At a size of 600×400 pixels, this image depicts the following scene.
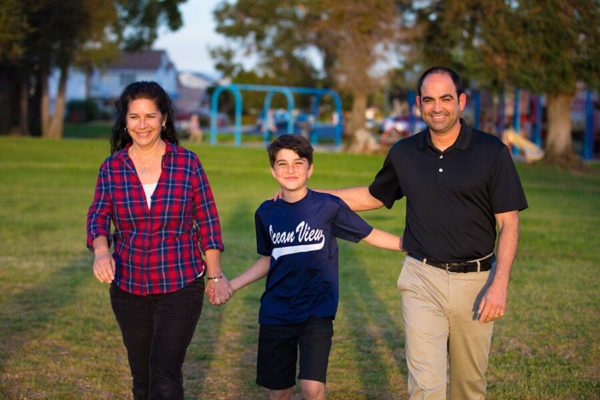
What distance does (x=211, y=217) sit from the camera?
417 centimetres

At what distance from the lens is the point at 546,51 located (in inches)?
1040

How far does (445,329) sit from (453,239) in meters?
0.50

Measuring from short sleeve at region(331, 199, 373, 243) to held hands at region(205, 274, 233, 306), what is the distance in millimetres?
667

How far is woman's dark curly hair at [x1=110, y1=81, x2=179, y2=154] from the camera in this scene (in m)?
4.14

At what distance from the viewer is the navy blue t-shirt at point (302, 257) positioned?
4090 millimetres

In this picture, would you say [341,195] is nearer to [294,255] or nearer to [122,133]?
[294,255]

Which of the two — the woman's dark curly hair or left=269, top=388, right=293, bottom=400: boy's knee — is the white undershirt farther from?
left=269, top=388, right=293, bottom=400: boy's knee

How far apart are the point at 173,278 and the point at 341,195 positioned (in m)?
1.28

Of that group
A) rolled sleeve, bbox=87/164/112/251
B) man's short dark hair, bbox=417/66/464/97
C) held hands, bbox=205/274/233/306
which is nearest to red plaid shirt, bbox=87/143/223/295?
rolled sleeve, bbox=87/164/112/251

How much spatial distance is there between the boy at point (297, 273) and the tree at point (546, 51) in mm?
23582

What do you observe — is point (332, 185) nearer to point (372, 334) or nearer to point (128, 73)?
point (372, 334)

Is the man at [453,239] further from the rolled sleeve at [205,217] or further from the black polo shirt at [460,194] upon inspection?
the rolled sleeve at [205,217]

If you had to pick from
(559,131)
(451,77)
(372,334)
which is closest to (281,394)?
(451,77)

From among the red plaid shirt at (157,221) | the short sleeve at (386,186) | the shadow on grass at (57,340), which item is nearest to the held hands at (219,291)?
the red plaid shirt at (157,221)
